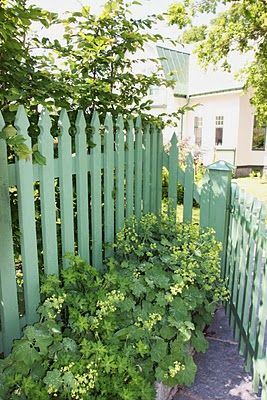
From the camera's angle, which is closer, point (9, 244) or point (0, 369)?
point (0, 369)

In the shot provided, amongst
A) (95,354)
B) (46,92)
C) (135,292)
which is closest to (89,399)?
(95,354)

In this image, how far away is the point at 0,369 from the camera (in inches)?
66.6

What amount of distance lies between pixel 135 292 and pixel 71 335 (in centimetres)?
44

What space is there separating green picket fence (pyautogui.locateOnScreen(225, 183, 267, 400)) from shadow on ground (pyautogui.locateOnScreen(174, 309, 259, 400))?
0.08 meters

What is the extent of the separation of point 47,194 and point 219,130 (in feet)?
46.2

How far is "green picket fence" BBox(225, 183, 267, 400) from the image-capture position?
223 cm

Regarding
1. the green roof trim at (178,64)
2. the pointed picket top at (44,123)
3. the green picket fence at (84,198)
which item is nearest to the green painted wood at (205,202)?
the green picket fence at (84,198)

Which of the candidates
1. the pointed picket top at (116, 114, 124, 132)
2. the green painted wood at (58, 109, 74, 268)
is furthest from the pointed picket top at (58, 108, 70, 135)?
the pointed picket top at (116, 114, 124, 132)

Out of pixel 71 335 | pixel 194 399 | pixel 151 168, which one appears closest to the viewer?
pixel 71 335

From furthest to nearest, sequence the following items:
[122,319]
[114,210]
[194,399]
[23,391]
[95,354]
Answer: [114,210], [194,399], [122,319], [95,354], [23,391]

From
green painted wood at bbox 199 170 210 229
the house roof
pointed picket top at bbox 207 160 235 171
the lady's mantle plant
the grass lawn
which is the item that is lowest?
the grass lawn

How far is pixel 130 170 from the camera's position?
294cm

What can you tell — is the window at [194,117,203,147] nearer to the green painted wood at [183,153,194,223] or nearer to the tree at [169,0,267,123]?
the tree at [169,0,267,123]

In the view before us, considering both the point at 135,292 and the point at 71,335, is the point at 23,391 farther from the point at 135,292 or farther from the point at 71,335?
the point at 135,292
